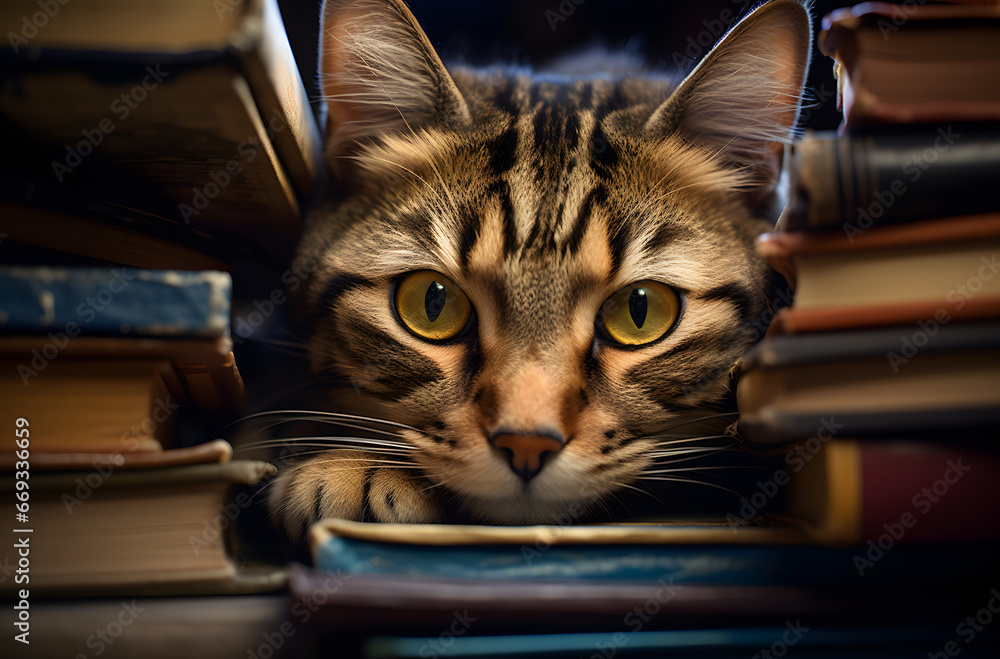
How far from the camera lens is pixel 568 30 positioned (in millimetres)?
1084

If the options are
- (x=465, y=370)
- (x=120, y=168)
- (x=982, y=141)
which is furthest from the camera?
(x=465, y=370)

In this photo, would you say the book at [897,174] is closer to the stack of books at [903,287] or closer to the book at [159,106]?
the stack of books at [903,287]

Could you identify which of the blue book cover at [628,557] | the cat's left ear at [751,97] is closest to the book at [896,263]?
the blue book cover at [628,557]

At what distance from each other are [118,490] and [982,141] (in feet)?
2.35

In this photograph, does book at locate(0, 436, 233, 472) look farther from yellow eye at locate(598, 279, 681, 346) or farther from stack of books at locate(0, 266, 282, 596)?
yellow eye at locate(598, 279, 681, 346)

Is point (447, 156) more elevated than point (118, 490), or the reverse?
point (447, 156)

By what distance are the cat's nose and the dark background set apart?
1.84ft

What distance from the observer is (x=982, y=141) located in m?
0.45

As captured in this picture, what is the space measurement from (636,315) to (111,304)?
1.73 ft

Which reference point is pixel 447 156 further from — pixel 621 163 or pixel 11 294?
pixel 11 294

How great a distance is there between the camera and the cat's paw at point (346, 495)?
59cm

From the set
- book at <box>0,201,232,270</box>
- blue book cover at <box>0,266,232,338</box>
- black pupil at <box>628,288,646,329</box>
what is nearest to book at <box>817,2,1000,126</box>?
black pupil at <box>628,288,646,329</box>

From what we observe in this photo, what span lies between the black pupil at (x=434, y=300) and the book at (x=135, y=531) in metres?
A: 0.30

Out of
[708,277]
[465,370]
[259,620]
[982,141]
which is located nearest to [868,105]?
[982,141]
